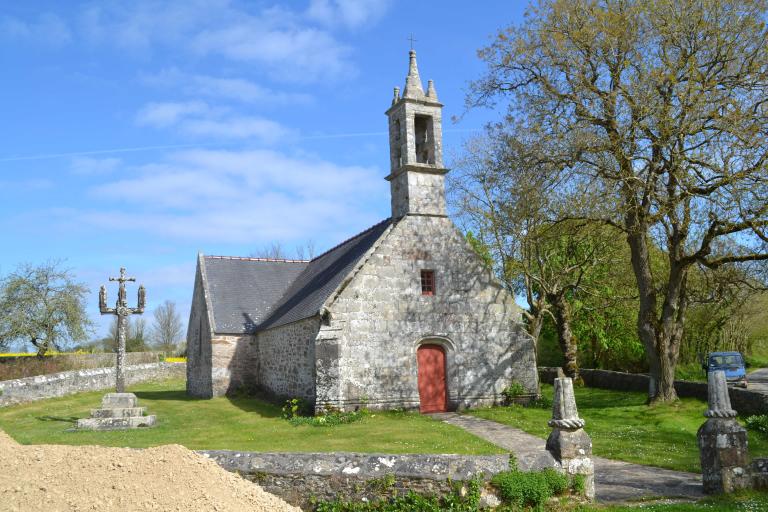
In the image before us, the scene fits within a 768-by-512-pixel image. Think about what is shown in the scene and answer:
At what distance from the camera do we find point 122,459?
788cm

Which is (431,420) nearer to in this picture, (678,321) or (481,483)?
(678,321)

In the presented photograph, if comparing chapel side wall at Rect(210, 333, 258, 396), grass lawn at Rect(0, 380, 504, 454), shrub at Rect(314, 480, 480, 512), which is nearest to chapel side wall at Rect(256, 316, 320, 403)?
chapel side wall at Rect(210, 333, 258, 396)

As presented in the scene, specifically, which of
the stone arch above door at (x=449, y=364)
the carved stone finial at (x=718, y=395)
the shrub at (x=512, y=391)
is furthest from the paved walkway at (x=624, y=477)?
the shrub at (x=512, y=391)

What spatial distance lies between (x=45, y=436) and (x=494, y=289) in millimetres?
14085

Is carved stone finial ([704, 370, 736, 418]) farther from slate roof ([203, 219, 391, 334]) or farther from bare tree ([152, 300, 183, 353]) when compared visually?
bare tree ([152, 300, 183, 353])

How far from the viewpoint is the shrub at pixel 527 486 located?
26.1 ft

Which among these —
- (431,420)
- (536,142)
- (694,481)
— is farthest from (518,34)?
(694,481)

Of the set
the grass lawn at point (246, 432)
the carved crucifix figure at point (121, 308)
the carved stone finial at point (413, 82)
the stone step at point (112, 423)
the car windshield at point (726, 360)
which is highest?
the carved stone finial at point (413, 82)

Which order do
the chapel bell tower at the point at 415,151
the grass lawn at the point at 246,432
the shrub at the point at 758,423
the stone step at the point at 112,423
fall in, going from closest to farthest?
the grass lawn at the point at 246,432 < the shrub at the point at 758,423 < the stone step at the point at 112,423 < the chapel bell tower at the point at 415,151

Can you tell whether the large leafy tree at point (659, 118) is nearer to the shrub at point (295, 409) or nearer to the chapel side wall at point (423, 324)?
the chapel side wall at point (423, 324)

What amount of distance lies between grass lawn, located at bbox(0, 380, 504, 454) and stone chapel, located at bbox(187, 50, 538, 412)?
1336 mm

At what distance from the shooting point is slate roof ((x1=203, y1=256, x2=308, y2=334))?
26.9m

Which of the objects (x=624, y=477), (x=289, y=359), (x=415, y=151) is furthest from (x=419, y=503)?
(x=415, y=151)

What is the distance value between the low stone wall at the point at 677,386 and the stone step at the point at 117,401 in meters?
15.8
